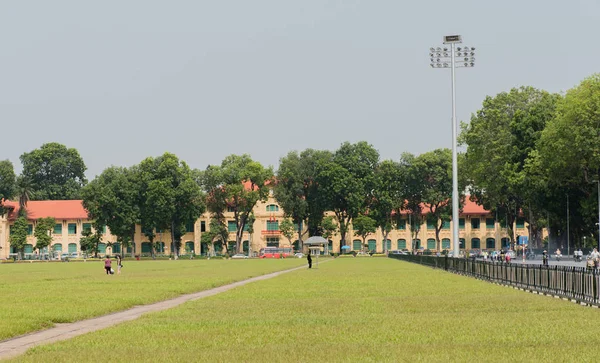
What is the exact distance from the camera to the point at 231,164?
13638 centimetres

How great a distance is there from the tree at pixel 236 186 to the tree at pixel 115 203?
36.5ft

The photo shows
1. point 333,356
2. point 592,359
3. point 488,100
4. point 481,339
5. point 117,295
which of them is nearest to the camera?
point 592,359

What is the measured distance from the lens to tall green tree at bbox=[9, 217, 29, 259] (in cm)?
14012

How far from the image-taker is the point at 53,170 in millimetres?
166250

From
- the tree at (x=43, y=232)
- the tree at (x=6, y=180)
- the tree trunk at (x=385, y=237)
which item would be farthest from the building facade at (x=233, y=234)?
the tree at (x=43, y=232)

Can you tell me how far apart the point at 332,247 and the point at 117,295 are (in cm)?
12032

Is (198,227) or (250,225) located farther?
(198,227)

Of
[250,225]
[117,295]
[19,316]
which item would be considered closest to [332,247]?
[250,225]

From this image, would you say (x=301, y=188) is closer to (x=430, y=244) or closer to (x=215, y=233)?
(x=215, y=233)

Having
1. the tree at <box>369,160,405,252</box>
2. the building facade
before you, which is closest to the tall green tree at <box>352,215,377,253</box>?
the tree at <box>369,160,405,252</box>

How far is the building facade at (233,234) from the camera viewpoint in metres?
149

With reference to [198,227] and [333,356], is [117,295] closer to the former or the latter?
[333,356]

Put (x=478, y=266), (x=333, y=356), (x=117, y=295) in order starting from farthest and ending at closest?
1. (x=478, y=266)
2. (x=117, y=295)
3. (x=333, y=356)

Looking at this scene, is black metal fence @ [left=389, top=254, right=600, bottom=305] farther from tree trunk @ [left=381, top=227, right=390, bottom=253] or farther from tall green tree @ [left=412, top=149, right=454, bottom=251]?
tree trunk @ [left=381, top=227, right=390, bottom=253]
